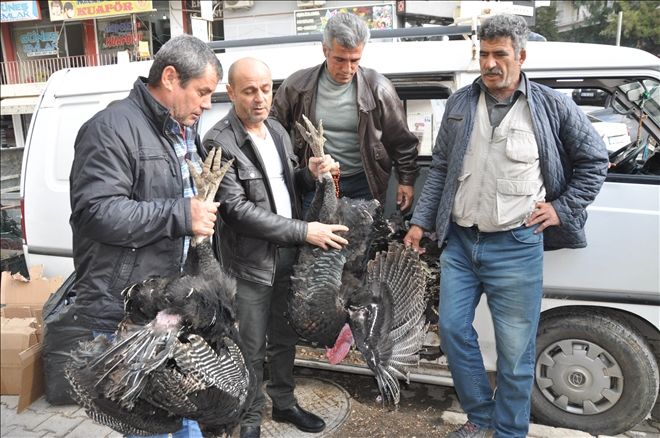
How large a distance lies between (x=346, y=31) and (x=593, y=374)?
8.05 ft

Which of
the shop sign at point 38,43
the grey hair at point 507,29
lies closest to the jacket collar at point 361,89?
the grey hair at point 507,29

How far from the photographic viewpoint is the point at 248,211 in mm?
2414

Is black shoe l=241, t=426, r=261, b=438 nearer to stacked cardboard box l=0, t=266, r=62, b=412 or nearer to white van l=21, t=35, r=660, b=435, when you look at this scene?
white van l=21, t=35, r=660, b=435

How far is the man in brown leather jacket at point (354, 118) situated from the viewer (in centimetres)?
291

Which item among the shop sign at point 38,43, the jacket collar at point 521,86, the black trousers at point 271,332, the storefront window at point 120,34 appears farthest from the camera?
the shop sign at point 38,43

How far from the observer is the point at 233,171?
247 cm

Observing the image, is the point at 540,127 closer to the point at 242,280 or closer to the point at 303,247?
the point at 303,247

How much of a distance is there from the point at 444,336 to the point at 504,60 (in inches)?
55.8

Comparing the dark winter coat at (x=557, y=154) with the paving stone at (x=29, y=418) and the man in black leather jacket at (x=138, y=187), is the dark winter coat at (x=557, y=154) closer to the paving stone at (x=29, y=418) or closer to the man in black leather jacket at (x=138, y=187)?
the man in black leather jacket at (x=138, y=187)

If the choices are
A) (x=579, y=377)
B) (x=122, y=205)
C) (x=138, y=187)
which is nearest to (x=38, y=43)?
(x=138, y=187)

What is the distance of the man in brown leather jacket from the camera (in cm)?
291

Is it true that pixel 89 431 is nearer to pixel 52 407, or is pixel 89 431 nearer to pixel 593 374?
pixel 52 407

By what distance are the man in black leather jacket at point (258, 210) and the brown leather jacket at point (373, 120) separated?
0.34m

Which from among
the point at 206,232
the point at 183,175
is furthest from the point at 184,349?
the point at 183,175
